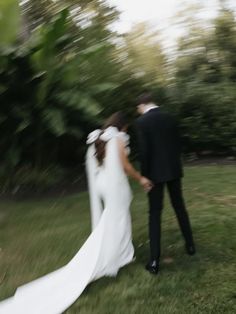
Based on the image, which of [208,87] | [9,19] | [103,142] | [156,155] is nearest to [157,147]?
[156,155]

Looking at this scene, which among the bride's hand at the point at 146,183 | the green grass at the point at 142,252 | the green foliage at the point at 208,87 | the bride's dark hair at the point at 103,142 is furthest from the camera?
the green foliage at the point at 208,87

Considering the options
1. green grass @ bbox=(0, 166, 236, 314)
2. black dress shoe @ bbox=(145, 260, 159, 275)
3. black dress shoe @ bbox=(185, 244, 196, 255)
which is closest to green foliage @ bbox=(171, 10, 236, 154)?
green grass @ bbox=(0, 166, 236, 314)

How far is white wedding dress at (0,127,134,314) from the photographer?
5.31m

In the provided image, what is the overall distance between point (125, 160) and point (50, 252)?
180 centimetres

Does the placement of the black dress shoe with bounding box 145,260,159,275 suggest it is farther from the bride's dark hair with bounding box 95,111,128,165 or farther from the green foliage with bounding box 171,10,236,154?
the green foliage with bounding box 171,10,236,154

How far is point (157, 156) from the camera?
543 centimetres

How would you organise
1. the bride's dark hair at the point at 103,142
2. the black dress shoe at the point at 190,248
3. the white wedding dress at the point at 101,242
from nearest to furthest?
the white wedding dress at the point at 101,242
the bride's dark hair at the point at 103,142
the black dress shoe at the point at 190,248

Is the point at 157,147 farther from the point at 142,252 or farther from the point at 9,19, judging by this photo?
the point at 9,19

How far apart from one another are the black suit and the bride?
13 cm

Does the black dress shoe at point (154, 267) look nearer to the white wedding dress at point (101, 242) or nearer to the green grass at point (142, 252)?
the green grass at point (142, 252)

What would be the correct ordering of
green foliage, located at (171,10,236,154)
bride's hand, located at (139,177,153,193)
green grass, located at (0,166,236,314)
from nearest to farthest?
green grass, located at (0,166,236,314)
bride's hand, located at (139,177,153,193)
green foliage, located at (171,10,236,154)

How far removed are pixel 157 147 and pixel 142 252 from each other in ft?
4.51

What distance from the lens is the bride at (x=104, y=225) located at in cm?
539

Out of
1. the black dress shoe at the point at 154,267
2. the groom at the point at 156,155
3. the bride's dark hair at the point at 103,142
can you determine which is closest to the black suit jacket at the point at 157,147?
the groom at the point at 156,155
